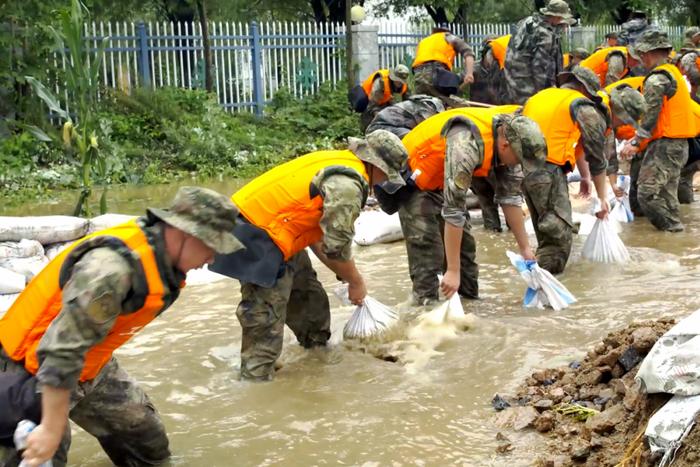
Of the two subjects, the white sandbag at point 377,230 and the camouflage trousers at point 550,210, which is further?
the white sandbag at point 377,230

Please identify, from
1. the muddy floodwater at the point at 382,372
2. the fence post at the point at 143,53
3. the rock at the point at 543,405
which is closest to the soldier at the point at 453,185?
the muddy floodwater at the point at 382,372

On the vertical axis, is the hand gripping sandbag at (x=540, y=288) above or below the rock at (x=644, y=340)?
below

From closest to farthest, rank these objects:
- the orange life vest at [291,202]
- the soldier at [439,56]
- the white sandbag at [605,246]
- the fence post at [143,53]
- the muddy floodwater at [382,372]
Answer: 1. the muddy floodwater at [382,372]
2. the orange life vest at [291,202]
3. the white sandbag at [605,246]
4. the soldier at [439,56]
5. the fence post at [143,53]

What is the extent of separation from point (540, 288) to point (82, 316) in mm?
3911

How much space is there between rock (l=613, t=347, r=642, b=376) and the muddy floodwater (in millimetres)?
628

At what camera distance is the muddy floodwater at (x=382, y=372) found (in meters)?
4.23

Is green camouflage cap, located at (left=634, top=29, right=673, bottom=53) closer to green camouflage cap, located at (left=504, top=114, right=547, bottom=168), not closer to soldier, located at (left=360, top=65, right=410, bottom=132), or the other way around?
soldier, located at (left=360, top=65, right=410, bottom=132)

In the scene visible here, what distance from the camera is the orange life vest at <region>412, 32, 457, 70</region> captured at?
11.6m

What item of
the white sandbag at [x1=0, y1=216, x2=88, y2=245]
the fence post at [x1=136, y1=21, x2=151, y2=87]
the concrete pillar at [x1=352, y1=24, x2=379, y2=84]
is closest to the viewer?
the white sandbag at [x1=0, y1=216, x2=88, y2=245]

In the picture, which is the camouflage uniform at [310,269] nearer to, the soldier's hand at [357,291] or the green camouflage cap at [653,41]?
the soldier's hand at [357,291]

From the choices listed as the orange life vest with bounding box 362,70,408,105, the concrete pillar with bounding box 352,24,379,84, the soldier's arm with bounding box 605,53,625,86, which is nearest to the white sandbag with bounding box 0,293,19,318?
the orange life vest with bounding box 362,70,408,105

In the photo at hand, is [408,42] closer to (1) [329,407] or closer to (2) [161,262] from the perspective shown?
(1) [329,407]

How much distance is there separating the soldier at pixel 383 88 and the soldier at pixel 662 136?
11.3 feet

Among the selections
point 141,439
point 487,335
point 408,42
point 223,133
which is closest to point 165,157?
point 223,133
